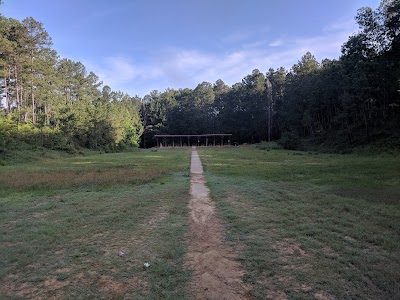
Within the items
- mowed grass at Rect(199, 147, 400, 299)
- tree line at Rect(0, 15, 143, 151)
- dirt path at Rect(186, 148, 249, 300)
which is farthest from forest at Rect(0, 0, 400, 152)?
dirt path at Rect(186, 148, 249, 300)

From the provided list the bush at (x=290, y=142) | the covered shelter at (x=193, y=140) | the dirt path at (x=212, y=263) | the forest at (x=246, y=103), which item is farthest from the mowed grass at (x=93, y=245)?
the covered shelter at (x=193, y=140)

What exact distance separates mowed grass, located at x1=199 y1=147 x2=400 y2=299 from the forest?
13.6 m

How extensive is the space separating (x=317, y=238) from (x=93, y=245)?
4.00 metres

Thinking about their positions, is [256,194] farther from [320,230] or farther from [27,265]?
[27,265]

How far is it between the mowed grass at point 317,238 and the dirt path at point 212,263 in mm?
176

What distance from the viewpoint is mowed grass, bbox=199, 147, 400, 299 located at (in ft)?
12.0

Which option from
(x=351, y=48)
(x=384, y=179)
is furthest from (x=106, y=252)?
(x=351, y=48)

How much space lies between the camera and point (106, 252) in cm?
489

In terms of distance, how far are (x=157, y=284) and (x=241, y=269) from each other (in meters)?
1.21

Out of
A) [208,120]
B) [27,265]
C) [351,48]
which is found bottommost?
[27,265]

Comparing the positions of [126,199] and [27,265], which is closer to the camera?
[27,265]

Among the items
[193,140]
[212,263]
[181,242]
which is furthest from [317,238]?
[193,140]

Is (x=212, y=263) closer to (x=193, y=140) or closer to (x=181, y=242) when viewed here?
(x=181, y=242)

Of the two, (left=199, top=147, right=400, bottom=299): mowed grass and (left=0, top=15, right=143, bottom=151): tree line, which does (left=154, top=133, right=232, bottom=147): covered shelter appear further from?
(left=199, top=147, right=400, bottom=299): mowed grass
